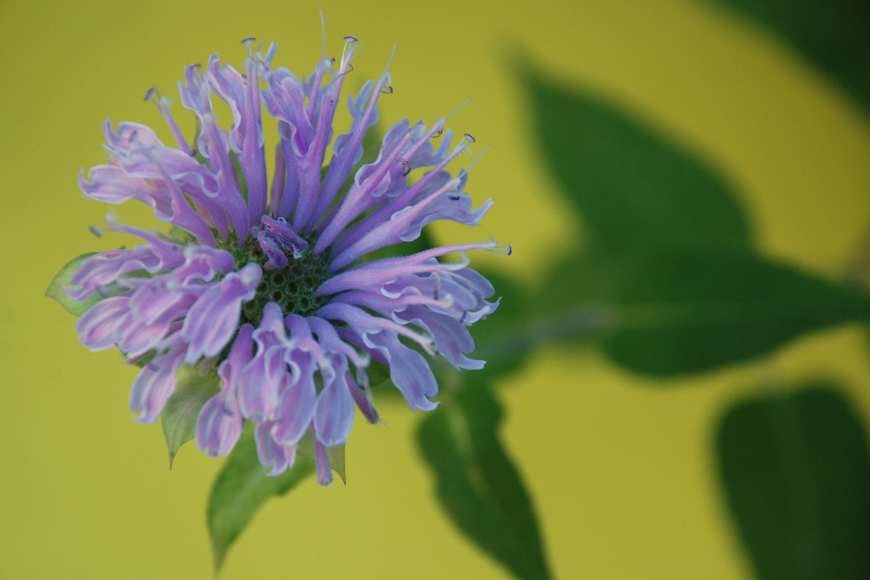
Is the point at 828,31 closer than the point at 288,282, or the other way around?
the point at 288,282

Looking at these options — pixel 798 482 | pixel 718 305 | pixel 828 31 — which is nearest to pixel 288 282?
pixel 718 305

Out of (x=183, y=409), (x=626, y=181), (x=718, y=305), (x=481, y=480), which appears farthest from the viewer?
(x=626, y=181)

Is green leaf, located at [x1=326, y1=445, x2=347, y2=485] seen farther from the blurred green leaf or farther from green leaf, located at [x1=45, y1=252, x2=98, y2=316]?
the blurred green leaf

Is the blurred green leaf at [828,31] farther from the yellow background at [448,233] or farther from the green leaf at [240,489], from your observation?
the green leaf at [240,489]

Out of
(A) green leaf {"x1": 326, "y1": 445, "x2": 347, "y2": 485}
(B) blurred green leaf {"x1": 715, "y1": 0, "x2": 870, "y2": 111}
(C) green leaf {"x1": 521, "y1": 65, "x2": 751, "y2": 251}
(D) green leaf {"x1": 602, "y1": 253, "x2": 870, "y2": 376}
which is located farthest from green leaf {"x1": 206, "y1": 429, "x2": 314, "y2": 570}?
(B) blurred green leaf {"x1": 715, "y1": 0, "x2": 870, "y2": 111}

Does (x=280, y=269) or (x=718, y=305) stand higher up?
(x=718, y=305)

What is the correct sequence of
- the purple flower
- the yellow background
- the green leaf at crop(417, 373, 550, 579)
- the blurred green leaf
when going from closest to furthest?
the purple flower
the green leaf at crop(417, 373, 550, 579)
the yellow background
the blurred green leaf

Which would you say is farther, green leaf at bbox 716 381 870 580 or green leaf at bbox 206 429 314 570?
green leaf at bbox 716 381 870 580

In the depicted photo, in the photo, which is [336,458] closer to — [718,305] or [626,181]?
[718,305]
